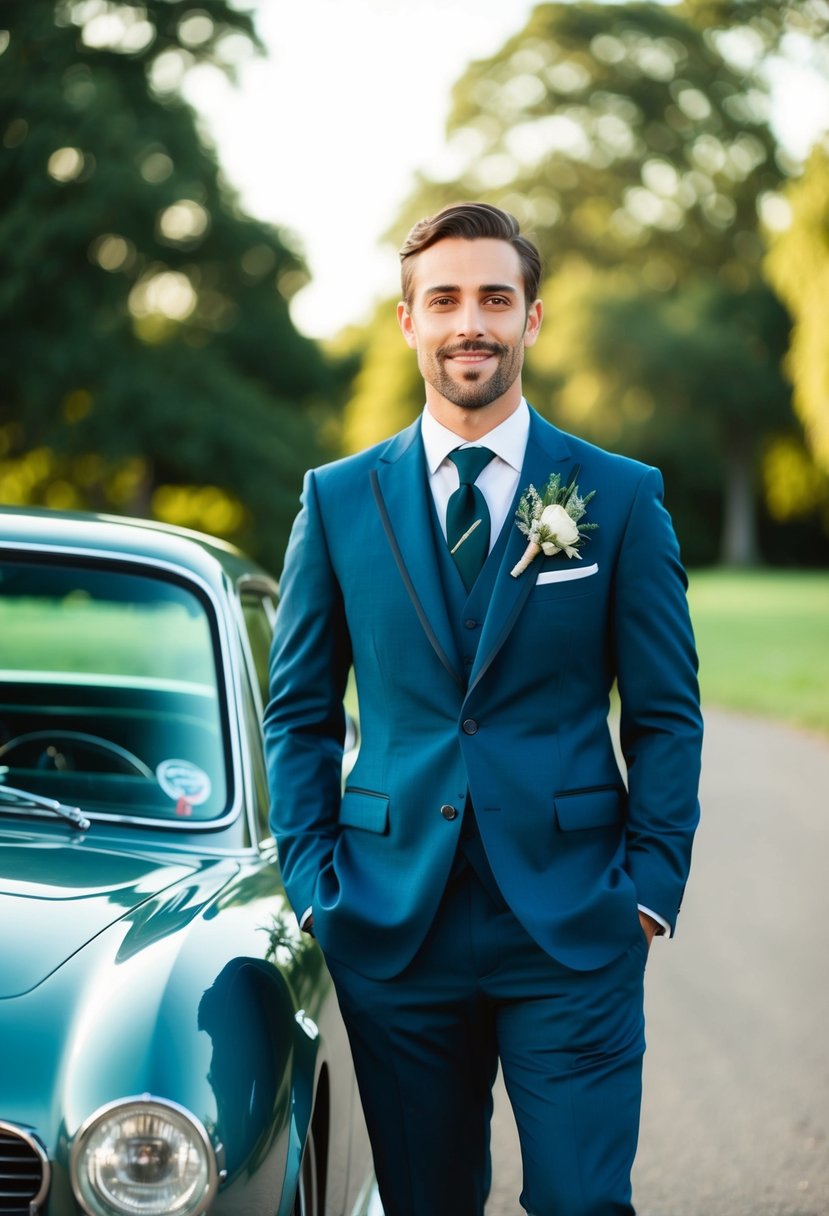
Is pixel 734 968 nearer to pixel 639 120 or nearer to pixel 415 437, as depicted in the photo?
pixel 415 437

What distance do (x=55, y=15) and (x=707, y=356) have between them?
3015cm

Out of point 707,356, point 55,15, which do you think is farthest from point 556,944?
point 707,356

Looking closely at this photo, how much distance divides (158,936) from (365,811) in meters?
0.44

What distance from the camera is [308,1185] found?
2703mm

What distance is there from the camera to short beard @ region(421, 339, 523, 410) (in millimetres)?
2744

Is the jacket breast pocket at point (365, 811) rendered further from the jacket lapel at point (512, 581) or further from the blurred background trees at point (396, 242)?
the blurred background trees at point (396, 242)

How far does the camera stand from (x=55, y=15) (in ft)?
107

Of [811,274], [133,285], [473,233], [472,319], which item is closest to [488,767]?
[472,319]

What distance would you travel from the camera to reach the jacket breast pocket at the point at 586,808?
8.70ft

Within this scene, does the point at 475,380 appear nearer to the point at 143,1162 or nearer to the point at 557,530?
the point at 557,530

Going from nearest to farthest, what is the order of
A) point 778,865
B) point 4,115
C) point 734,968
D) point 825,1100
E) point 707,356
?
point 825,1100, point 734,968, point 778,865, point 4,115, point 707,356

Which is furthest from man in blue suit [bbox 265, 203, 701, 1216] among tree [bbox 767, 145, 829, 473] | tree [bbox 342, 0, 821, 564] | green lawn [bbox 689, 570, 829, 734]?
tree [bbox 342, 0, 821, 564]

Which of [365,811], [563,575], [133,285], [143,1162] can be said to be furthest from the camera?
[133,285]

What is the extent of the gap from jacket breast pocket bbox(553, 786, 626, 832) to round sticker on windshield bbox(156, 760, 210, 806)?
38.6 inches
